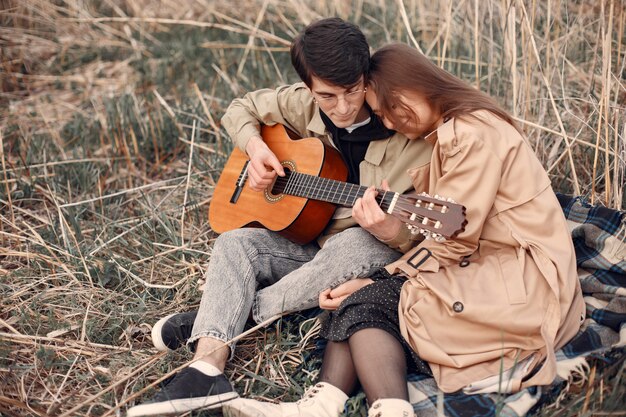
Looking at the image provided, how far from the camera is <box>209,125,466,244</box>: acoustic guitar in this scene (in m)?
2.68

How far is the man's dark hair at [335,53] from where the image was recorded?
8.12ft

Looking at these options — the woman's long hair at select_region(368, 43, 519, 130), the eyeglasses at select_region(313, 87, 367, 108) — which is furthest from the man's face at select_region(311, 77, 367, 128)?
the woman's long hair at select_region(368, 43, 519, 130)

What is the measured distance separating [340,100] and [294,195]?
0.54m

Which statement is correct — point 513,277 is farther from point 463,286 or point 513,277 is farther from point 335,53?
point 335,53

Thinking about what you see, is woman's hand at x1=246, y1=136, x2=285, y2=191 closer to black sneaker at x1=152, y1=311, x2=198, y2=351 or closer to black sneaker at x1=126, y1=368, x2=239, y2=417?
black sneaker at x1=152, y1=311, x2=198, y2=351

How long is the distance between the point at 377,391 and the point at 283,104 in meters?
1.51

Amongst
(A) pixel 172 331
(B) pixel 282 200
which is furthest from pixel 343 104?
(A) pixel 172 331

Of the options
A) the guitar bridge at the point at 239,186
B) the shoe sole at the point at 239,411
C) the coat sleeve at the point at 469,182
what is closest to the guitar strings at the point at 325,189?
the coat sleeve at the point at 469,182

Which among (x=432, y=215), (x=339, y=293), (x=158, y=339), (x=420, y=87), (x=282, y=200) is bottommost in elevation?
(x=158, y=339)

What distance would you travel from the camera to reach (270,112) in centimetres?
319

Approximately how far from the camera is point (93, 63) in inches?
216

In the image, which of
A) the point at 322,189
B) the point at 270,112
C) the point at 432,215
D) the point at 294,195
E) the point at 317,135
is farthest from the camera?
the point at 270,112

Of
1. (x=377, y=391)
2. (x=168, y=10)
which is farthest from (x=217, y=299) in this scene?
(x=168, y=10)

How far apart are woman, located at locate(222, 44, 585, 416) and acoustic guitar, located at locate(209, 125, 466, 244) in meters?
0.23
